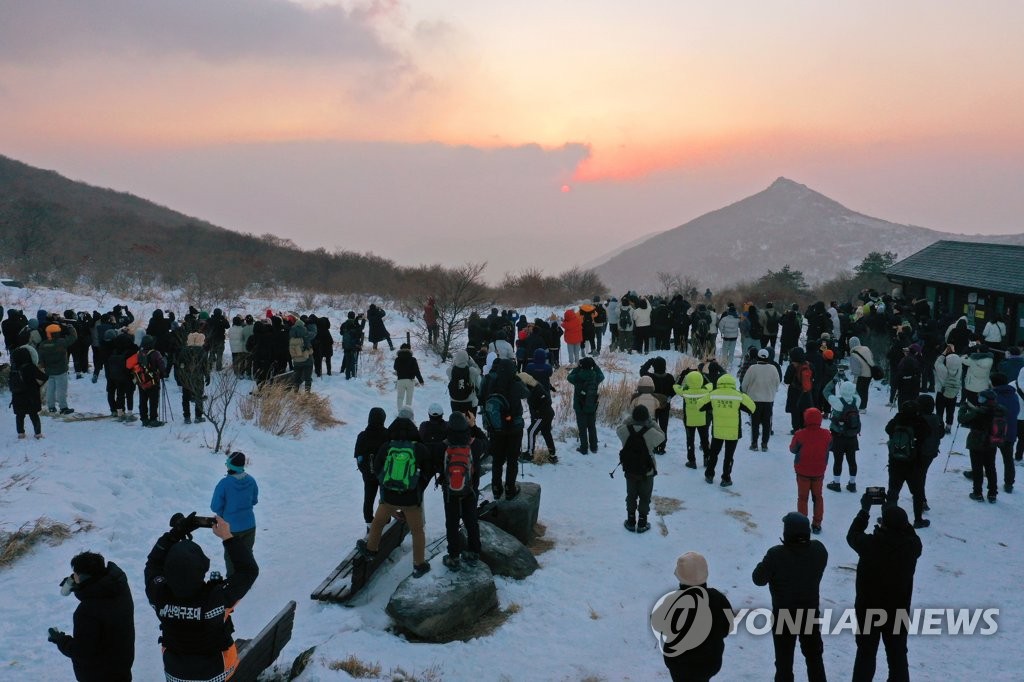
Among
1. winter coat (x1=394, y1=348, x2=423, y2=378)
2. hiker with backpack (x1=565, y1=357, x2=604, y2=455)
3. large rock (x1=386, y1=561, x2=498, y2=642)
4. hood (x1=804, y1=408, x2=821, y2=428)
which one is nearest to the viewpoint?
large rock (x1=386, y1=561, x2=498, y2=642)

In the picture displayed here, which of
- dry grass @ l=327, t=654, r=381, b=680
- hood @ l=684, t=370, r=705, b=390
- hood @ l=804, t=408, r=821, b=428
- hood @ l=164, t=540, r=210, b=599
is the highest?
hood @ l=684, t=370, r=705, b=390

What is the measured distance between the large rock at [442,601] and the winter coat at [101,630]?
241 centimetres

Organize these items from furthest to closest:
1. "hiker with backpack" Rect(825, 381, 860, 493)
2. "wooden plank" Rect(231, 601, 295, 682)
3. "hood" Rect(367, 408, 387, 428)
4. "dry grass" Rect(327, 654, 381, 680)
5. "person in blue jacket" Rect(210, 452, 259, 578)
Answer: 1. "hiker with backpack" Rect(825, 381, 860, 493)
2. "hood" Rect(367, 408, 387, 428)
3. "person in blue jacket" Rect(210, 452, 259, 578)
4. "dry grass" Rect(327, 654, 381, 680)
5. "wooden plank" Rect(231, 601, 295, 682)

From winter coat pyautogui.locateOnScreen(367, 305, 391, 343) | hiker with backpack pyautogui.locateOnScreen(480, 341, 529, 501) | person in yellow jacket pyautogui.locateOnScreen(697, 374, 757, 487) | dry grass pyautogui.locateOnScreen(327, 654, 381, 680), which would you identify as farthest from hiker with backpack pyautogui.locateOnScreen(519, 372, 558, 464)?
winter coat pyautogui.locateOnScreen(367, 305, 391, 343)

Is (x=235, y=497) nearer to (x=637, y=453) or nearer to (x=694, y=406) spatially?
(x=637, y=453)

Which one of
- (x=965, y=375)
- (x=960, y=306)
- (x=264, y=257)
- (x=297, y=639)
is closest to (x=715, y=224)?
(x=264, y=257)

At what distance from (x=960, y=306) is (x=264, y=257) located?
39.4 m

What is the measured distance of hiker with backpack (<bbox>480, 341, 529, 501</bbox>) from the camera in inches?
331

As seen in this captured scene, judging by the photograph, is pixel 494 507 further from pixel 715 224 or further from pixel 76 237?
pixel 715 224

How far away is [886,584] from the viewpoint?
194 inches

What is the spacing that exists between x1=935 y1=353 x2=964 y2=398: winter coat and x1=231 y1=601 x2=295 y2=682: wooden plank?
11.9m

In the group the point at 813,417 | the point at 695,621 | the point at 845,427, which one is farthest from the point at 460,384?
the point at 695,621

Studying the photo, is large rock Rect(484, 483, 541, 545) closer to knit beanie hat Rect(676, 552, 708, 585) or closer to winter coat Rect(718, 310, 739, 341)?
knit beanie hat Rect(676, 552, 708, 585)

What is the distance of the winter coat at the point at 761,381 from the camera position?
37.0 ft
